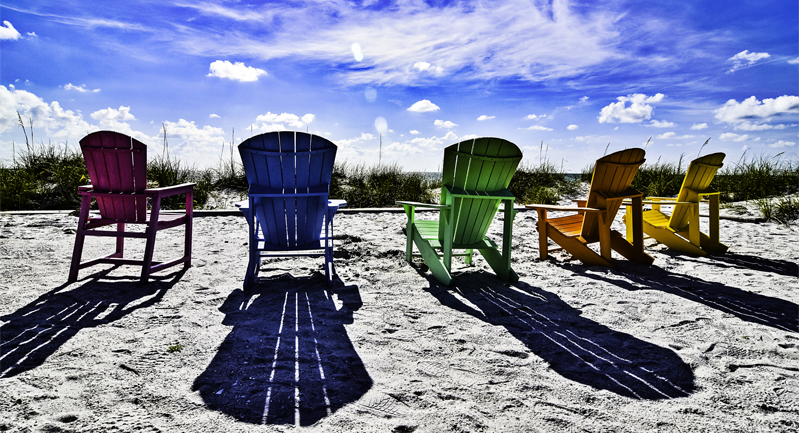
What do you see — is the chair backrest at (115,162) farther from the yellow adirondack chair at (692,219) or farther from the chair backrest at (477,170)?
the yellow adirondack chair at (692,219)

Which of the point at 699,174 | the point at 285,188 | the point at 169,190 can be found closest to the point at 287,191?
the point at 285,188

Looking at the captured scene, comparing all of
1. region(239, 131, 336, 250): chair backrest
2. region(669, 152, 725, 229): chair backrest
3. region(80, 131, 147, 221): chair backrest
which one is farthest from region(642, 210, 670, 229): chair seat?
region(80, 131, 147, 221): chair backrest

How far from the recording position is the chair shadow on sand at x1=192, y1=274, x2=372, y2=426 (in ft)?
5.84

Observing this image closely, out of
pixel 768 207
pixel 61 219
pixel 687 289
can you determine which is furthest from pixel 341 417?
pixel 768 207

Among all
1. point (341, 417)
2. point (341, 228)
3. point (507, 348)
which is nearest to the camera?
point (341, 417)

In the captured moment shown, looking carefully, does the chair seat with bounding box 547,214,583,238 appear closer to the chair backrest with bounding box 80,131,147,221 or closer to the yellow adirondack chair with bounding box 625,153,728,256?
the yellow adirondack chair with bounding box 625,153,728,256

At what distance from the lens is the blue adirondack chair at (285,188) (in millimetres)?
3342

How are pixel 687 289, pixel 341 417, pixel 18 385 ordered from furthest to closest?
pixel 687 289, pixel 18 385, pixel 341 417

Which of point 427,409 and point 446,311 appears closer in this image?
point 427,409

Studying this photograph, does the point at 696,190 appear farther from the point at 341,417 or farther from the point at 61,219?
the point at 61,219

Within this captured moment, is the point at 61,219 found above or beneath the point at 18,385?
above

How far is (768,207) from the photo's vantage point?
6.28 meters

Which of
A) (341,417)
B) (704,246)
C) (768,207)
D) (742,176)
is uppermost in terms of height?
(742,176)

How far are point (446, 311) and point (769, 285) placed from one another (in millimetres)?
2644
